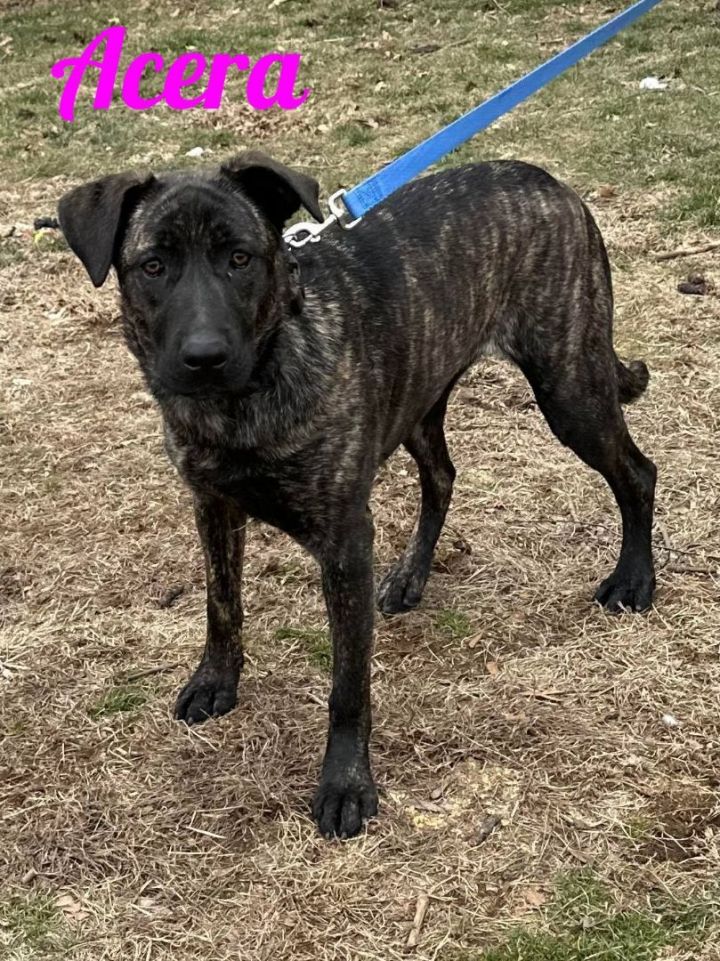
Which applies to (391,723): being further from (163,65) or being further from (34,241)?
(163,65)

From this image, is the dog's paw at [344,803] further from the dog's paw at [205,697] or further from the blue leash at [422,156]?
the blue leash at [422,156]

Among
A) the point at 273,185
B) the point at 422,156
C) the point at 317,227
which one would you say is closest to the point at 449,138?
the point at 422,156

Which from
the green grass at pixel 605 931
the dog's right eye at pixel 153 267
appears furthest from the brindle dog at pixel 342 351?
the green grass at pixel 605 931

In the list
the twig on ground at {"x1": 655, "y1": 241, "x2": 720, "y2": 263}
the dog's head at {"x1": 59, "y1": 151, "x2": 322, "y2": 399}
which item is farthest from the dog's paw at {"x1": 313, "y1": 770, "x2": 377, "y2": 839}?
the twig on ground at {"x1": 655, "y1": 241, "x2": 720, "y2": 263}

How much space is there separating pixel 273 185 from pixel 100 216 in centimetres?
46

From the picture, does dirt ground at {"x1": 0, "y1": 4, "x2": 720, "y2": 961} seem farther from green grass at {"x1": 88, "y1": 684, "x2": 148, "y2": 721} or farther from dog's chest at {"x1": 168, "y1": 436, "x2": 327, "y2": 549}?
dog's chest at {"x1": 168, "y1": 436, "x2": 327, "y2": 549}

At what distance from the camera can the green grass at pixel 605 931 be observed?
2.88m

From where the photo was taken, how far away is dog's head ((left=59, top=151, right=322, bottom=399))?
2822 millimetres

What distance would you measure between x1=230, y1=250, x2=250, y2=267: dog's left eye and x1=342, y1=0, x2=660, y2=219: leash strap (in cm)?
56

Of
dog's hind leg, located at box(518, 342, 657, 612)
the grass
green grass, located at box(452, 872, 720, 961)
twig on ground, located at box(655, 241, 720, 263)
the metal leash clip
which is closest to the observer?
green grass, located at box(452, 872, 720, 961)

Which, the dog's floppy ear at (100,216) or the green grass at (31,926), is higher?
the dog's floppy ear at (100,216)

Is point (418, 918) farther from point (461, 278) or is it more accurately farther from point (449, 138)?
point (449, 138)

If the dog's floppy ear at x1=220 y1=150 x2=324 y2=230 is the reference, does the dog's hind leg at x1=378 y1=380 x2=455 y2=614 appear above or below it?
below

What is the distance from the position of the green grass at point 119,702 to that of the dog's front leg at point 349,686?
0.80 m
